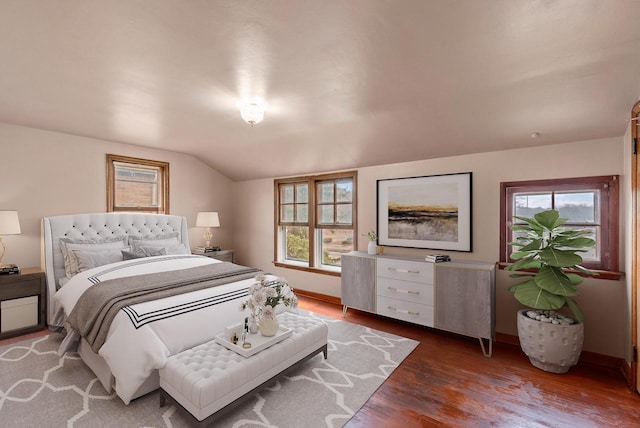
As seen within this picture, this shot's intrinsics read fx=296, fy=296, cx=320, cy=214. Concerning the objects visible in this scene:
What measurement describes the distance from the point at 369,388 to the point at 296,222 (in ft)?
10.5

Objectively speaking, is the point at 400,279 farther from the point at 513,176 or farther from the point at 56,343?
the point at 56,343

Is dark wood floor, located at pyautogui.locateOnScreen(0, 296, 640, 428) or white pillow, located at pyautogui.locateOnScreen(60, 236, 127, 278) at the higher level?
white pillow, located at pyautogui.locateOnScreen(60, 236, 127, 278)

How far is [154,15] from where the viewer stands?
5.50ft

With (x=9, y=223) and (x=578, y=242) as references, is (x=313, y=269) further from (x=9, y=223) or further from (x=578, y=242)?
(x=9, y=223)

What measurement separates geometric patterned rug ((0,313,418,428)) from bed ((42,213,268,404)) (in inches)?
4.5

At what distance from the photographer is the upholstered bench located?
5.97 ft

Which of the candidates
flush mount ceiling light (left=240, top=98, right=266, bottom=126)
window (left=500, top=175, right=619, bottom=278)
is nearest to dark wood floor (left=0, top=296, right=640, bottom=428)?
window (left=500, top=175, right=619, bottom=278)

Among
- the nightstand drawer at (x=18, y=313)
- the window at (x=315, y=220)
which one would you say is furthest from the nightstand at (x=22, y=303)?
the window at (x=315, y=220)

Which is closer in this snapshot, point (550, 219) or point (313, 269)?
point (550, 219)

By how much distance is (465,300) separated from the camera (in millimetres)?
3096

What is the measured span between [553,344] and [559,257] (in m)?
0.75

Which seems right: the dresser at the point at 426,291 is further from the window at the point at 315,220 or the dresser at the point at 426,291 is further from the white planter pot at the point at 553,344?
the window at the point at 315,220

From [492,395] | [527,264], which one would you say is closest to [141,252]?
[492,395]

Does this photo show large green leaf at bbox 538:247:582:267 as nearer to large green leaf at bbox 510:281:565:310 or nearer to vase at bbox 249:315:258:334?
large green leaf at bbox 510:281:565:310
